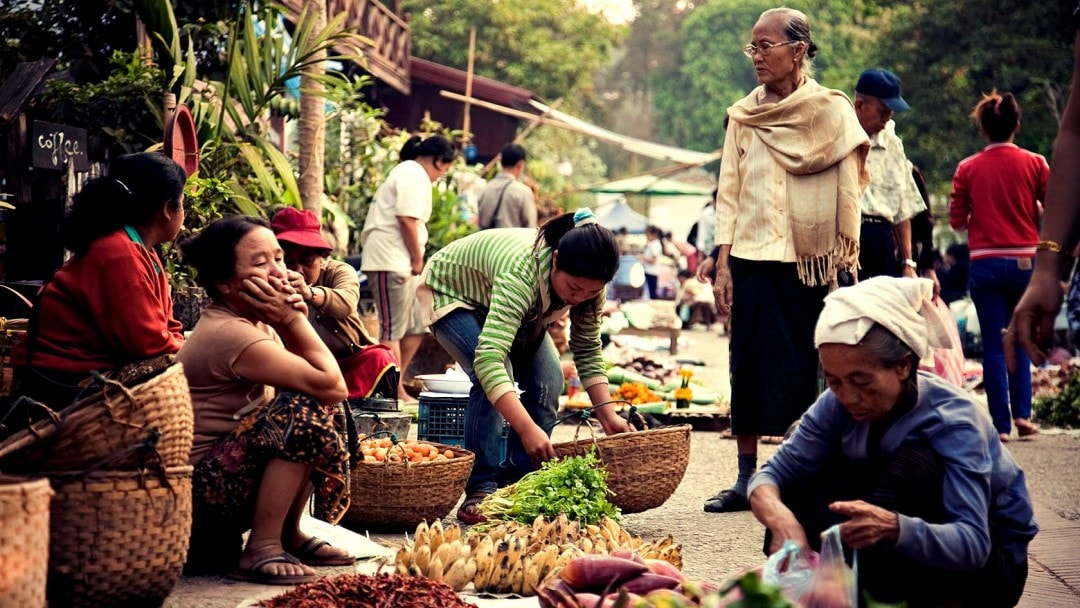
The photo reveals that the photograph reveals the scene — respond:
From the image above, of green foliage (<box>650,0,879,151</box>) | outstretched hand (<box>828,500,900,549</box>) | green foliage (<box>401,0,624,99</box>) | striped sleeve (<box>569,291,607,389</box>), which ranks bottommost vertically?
outstretched hand (<box>828,500,900,549</box>)

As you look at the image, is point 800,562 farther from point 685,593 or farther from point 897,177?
point 897,177

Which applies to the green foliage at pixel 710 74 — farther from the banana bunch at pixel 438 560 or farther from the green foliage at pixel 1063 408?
the banana bunch at pixel 438 560

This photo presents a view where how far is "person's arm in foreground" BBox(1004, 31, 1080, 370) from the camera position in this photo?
3068 mm

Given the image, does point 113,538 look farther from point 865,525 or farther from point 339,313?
point 339,313

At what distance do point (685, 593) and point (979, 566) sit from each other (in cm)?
78

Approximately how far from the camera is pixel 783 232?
21.3 feet

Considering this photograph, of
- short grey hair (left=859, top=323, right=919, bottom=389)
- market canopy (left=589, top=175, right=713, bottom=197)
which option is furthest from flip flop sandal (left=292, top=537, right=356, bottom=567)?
market canopy (left=589, top=175, right=713, bottom=197)

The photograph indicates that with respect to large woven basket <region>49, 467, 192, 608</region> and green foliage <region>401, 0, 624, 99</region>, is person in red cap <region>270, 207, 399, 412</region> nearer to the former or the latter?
large woven basket <region>49, 467, 192, 608</region>

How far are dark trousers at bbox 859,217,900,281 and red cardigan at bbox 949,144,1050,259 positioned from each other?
192 centimetres

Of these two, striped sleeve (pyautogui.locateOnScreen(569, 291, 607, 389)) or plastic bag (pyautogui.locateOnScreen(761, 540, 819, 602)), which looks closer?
plastic bag (pyautogui.locateOnScreen(761, 540, 819, 602))

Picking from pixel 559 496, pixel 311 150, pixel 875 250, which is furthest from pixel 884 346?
pixel 311 150

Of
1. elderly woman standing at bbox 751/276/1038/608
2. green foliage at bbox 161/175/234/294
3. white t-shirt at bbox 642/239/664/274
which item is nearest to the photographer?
elderly woman standing at bbox 751/276/1038/608

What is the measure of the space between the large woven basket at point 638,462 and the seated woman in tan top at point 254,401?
1411mm

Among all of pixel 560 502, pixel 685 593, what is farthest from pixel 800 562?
pixel 560 502
